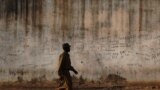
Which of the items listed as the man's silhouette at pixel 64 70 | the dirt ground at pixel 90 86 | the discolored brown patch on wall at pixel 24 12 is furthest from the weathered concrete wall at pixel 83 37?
the man's silhouette at pixel 64 70

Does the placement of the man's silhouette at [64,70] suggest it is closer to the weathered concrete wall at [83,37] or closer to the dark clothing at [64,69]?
the dark clothing at [64,69]

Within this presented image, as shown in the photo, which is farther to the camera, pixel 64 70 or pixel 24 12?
pixel 24 12

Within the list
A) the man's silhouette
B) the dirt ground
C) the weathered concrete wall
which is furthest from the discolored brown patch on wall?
the man's silhouette

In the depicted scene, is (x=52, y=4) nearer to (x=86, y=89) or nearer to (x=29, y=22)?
(x=29, y=22)

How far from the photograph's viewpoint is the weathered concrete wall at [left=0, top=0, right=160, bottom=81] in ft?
54.0

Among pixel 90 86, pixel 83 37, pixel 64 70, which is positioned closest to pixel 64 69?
pixel 64 70

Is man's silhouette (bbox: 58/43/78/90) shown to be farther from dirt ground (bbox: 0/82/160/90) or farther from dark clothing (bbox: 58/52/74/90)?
dirt ground (bbox: 0/82/160/90)

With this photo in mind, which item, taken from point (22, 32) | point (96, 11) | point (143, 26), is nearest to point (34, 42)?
point (22, 32)

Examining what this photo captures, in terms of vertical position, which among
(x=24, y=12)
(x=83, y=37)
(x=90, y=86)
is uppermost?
(x=24, y=12)

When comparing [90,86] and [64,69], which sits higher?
[64,69]

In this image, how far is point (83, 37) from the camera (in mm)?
16984

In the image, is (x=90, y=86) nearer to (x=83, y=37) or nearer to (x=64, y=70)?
(x=83, y=37)

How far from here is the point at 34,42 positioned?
17359 mm

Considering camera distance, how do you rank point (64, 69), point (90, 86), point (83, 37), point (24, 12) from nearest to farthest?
point (64, 69) < point (90, 86) < point (83, 37) < point (24, 12)
